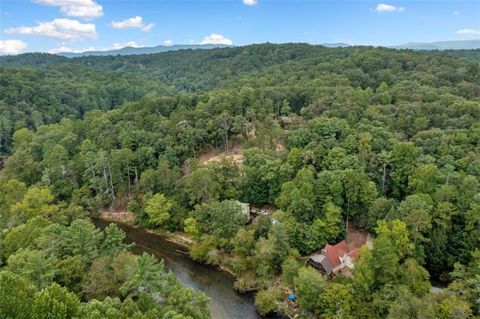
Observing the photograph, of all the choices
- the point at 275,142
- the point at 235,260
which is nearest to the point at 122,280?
the point at 235,260

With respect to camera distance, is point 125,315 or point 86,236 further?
point 86,236

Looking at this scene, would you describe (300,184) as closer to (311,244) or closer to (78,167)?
(311,244)

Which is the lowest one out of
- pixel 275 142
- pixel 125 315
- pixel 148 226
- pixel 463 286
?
pixel 148 226

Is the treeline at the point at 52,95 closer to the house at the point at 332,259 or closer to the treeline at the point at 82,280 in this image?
the treeline at the point at 82,280

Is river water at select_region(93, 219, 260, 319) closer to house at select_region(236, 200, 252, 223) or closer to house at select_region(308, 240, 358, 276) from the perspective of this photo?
house at select_region(308, 240, 358, 276)

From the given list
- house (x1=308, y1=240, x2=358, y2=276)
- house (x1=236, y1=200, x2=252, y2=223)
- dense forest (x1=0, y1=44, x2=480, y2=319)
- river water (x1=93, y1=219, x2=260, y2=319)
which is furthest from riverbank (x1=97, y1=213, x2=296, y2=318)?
house (x1=236, y1=200, x2=252, y2=223)

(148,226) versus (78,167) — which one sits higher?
(78,167)

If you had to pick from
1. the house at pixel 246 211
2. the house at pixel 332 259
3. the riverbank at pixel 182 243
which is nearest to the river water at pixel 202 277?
the riverbank at pixel 182 243
